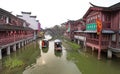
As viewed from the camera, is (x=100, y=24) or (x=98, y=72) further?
(x=100, y=24)

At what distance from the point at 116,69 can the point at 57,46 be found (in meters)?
15.9

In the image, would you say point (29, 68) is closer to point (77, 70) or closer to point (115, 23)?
point (77, 70)

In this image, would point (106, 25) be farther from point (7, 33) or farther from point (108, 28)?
point (7, 33)

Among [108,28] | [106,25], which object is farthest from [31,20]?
[108,28]

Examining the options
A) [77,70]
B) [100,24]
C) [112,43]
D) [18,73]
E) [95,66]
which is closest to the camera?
[18,73]

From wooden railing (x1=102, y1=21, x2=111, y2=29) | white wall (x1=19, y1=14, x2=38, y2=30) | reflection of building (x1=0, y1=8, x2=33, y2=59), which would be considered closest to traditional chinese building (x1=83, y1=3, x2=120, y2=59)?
wooden railing (x1=102, y1=21, x2=111, y2=29)

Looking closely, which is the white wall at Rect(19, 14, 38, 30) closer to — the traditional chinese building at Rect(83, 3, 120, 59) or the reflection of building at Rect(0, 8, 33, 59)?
the reflection of building at Rect(0, 8, 33, 59)

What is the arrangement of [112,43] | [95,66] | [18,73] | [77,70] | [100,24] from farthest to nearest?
1. [112,43]
2. [100,24]
3. [95,66]
4. [77,70]
5. [18,73]

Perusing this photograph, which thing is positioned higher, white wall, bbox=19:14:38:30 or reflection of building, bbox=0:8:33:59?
white wall, bbox=19:14:38:30

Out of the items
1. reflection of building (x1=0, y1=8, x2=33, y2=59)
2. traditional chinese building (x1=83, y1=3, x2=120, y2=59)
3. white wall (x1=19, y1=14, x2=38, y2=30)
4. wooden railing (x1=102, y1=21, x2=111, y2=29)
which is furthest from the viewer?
white wall (x1=19, y1=14, x2=38, y2=30)

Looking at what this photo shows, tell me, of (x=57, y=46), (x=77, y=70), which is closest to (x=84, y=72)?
(x=77, y=70)

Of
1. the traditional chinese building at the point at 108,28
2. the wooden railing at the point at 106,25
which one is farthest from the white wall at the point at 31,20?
the wooden railing at the point at 106,25

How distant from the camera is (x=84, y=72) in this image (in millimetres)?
15672

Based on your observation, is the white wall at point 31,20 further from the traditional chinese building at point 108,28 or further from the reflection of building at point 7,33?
the traditional chinese building at point 108,28
